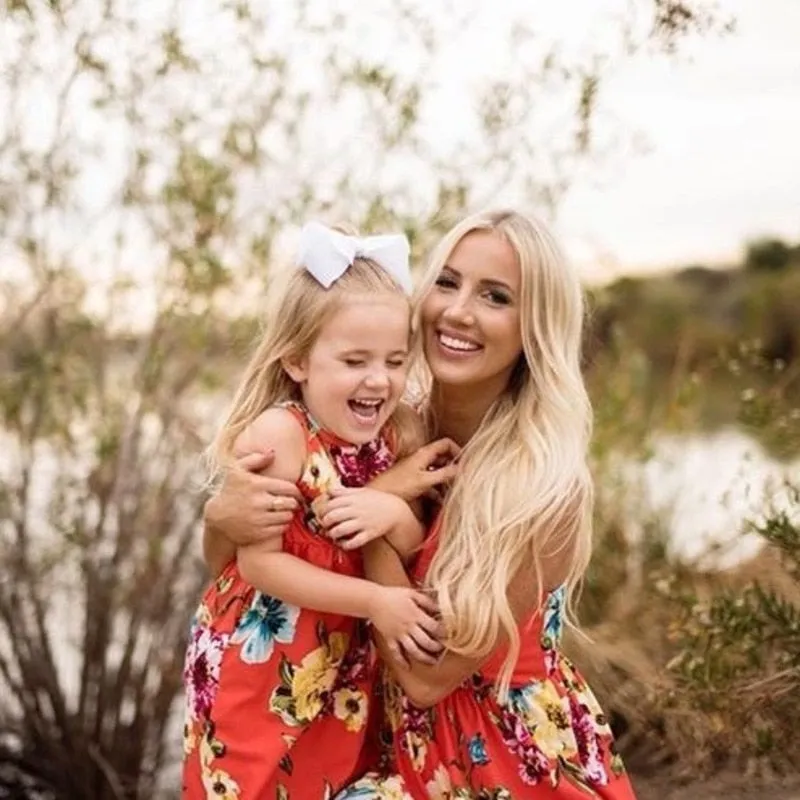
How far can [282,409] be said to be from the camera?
2645mm

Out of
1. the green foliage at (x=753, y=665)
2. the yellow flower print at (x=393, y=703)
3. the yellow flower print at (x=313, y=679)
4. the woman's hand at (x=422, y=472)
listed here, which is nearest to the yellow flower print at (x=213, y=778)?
the yellow flower print at (x=313, y=679)

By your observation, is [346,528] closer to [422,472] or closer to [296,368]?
[422,472]

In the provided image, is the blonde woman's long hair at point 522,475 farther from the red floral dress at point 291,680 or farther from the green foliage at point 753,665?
the green foliage at point 753,665

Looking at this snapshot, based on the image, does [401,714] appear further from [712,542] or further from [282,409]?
[712,542]

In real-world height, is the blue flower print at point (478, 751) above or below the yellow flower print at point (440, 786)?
above

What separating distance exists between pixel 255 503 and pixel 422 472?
11.0 inches

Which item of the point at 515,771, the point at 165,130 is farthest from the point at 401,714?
the point at 165,130

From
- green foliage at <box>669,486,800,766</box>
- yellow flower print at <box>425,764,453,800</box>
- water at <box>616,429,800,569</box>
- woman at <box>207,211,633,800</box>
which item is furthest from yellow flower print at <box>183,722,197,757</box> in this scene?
water at <box>616,429,800,569</box>

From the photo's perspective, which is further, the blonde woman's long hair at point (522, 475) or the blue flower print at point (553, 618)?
the blue flower print at point (553, 618)

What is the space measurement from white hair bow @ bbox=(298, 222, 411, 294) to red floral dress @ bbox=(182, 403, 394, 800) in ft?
→ 0.75

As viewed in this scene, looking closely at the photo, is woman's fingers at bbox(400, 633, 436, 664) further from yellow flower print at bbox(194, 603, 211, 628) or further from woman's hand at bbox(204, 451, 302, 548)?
yellow flower print at bbox(194, 603, 211, 628)

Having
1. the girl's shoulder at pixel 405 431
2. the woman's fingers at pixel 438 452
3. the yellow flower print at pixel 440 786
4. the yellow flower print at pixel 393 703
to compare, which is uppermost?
the girl's shoulder at pixel 405 431

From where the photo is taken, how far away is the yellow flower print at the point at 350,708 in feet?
8.75

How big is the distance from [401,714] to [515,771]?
21cm
